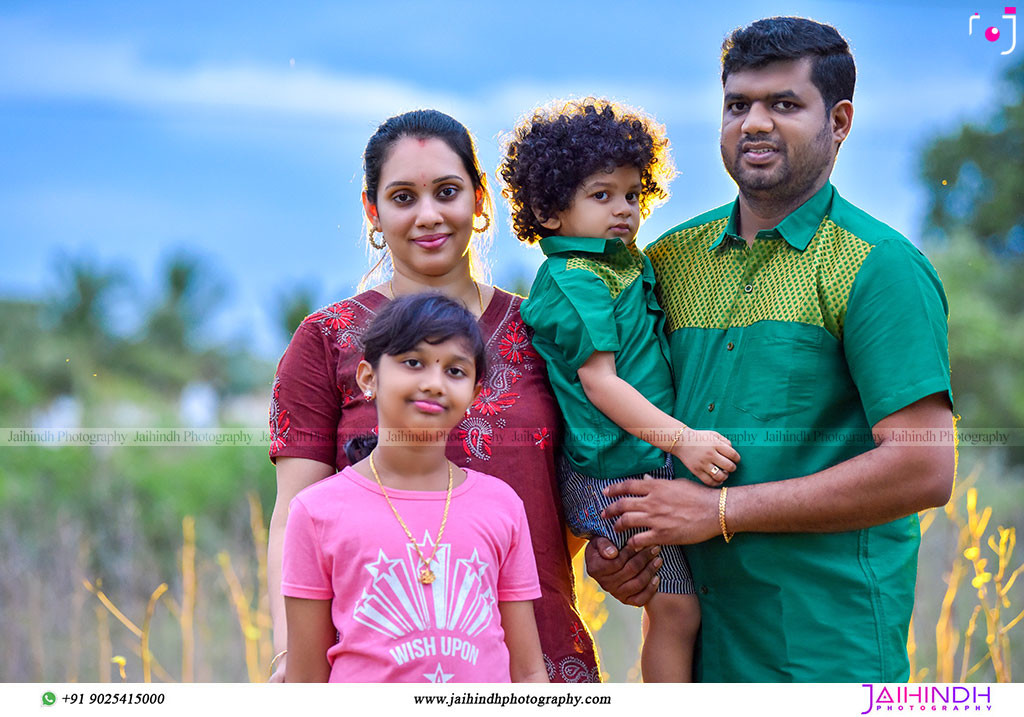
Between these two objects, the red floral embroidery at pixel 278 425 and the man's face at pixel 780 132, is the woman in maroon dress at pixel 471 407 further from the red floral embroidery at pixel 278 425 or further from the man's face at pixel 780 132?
the man's face at pixel 780 132

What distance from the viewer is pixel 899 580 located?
211 centimetres

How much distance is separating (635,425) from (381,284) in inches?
27.5

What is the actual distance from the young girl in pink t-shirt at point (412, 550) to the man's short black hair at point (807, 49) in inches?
33.7

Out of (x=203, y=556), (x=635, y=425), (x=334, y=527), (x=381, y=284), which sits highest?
(x=381, y=284)

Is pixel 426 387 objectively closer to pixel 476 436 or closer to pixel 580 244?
pixel 476 436

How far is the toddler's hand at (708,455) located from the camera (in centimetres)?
211

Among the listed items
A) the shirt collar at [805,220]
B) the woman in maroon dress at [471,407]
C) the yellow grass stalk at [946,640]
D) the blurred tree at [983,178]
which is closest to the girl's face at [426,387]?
the woman in maroon dress at [471,407]

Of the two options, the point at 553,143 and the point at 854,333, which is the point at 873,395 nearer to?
the point at 854,333

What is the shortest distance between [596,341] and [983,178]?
453cm

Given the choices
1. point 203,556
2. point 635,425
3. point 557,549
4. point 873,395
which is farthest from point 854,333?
point 203,556

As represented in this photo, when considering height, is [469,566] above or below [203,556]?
above

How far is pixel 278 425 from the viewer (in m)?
2.20

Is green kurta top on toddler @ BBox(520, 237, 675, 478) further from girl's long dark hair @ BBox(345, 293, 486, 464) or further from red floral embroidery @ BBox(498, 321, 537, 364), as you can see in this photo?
girl's long dark hair @ BBox(345, 293, 486, 464)
